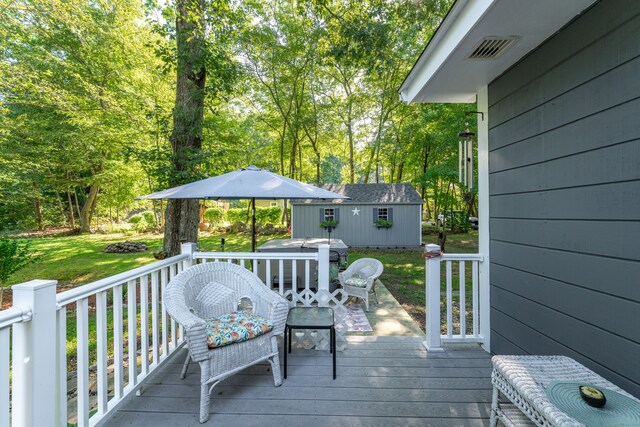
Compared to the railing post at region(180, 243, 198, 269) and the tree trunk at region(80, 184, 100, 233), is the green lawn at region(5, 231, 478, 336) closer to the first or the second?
the railing post at region(180, 243, 198, 269)

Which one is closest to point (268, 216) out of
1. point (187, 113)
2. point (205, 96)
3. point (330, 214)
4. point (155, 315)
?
point (330, 214)

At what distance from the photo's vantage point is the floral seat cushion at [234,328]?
2.10 meters

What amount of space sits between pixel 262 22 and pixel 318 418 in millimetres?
14140

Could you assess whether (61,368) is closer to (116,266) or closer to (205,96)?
(205,96)

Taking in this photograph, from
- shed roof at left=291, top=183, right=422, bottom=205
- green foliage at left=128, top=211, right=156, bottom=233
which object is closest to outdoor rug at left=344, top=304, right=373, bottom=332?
shed roof at left=291, top=183, right=422, bottom=205

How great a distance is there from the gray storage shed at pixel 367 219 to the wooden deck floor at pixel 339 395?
33.5 feet

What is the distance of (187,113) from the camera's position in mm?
5336

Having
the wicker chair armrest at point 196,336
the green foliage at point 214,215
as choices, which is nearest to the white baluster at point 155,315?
the wicker chair armrest at point 196,336

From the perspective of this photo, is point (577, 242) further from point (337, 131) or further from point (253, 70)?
point (337, 131)

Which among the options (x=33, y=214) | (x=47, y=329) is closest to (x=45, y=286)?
(x=47, y=329)

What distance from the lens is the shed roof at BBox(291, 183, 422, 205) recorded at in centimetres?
1301

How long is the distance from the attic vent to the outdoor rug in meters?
3.21

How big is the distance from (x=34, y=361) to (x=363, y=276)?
4449mm

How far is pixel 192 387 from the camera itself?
2.35 meters
